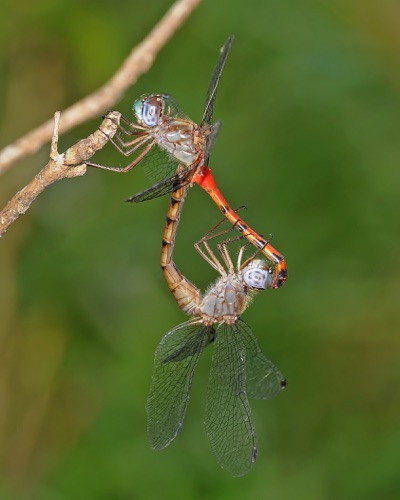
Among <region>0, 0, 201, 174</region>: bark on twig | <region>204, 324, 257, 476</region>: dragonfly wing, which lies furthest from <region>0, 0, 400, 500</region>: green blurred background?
<region>0, 0, 201, 174</region>: bark on twig

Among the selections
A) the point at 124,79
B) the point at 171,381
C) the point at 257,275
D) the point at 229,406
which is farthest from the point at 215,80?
the point at 229,406

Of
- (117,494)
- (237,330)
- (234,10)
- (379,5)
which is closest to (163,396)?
(237,330)

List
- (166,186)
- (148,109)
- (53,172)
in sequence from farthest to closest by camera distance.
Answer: (148,109)
(166,186)
(53,172)

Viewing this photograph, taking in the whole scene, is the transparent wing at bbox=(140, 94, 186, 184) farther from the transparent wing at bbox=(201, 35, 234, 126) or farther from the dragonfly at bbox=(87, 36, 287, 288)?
the transparent wing at bbox=(201, 35, 234, 126)

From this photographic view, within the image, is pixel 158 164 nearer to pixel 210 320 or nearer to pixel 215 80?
pixel 215 80

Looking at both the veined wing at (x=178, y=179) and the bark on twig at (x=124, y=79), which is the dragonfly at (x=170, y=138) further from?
the bark on twig at (x=124, y=79)

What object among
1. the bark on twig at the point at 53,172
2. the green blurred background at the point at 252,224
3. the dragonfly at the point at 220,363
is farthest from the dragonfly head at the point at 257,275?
the bark on twig at the point at 53,172

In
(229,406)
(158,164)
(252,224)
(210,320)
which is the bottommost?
(229,406)
